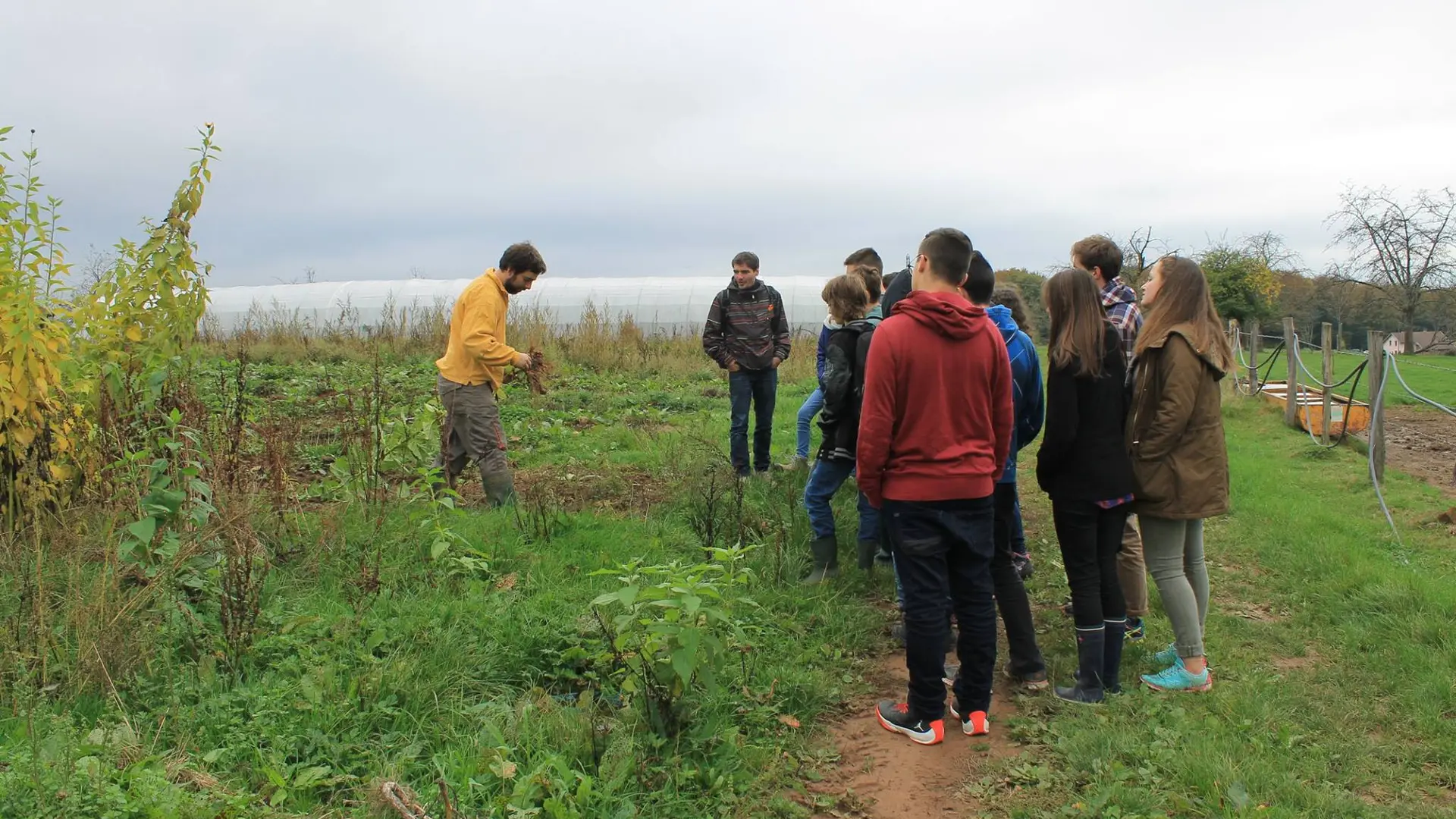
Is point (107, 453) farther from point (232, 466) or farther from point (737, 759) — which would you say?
point (737, 759)

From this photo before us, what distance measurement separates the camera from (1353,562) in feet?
18.0

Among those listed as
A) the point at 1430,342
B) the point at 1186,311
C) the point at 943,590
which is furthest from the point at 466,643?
the point at 1430,342

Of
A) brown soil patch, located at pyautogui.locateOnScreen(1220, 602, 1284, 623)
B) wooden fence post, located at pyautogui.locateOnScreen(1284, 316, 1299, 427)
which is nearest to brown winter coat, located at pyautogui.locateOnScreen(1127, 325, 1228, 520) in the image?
brown soil patch, located at pyautogui.locateOnScreen(1220, 602, 1284, 623)

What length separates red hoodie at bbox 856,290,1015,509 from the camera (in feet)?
11.0

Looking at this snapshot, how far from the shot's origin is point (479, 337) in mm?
5707

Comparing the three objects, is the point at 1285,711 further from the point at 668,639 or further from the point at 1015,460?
the point at 668,639

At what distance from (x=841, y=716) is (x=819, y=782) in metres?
0.55

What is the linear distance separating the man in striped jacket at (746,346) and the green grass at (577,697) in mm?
1760

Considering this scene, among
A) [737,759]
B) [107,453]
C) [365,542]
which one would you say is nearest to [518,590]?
[365,542]

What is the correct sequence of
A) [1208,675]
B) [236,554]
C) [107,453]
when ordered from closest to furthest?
[236,554]
[1208,675]
[107,453]

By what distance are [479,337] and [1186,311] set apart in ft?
13.0

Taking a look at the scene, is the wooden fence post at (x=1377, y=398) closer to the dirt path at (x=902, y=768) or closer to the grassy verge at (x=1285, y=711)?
the grassy verge at (x=1285, y=711)

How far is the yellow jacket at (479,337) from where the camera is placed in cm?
570

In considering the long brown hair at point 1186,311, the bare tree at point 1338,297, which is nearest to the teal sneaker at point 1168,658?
the long brown hair at point 1186,311
